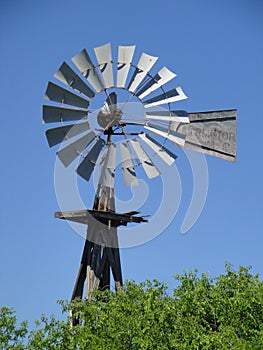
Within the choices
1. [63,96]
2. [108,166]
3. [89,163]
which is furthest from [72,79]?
[108,166]

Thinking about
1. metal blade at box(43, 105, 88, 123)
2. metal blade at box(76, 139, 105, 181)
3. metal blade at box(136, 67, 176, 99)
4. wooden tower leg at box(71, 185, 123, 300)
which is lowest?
wooden tower leg at box(71, 185, 123, 300)

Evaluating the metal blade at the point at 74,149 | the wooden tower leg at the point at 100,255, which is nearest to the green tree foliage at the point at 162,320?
the wooden tower leg at the point at 100,255

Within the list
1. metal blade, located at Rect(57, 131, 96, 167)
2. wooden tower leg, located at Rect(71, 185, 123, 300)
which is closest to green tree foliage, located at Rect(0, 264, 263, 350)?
wooden tower leg, located at Rect(71, 185, 123, 300)

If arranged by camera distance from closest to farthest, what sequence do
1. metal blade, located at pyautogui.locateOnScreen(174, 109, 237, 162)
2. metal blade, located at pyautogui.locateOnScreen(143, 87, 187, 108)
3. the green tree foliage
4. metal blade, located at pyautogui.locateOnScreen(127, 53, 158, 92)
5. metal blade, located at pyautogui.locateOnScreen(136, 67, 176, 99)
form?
the green tree foliage → metal blade, located at pyautogui.locateOnScreen(127, 53, 158, 92) → metal blade, located at pyautogui.locateOnScreen(136, 67, 176, 99) → metal blade, located at pyautogui.locateOnScreen(143, 87, 187, 108) → metal blade, located at pyautogui.locateOnScreen(174, 109, 237, 162)

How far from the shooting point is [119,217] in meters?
15.9

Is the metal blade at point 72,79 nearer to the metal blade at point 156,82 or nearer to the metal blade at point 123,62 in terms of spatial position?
the metal blade at point 123,62

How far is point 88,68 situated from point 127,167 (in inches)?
83.9

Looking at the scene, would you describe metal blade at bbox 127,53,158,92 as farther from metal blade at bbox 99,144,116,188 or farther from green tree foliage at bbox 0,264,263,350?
green tree foliage at bbox 0,264,263,350

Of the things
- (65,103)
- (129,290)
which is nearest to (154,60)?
(65,103)

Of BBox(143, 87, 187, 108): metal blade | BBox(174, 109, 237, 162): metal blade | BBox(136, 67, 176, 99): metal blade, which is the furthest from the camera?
BBox(174, 109, 237, 162): metal blade

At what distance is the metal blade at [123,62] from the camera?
1576 cm

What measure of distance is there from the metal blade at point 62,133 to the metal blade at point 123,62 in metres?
1.22

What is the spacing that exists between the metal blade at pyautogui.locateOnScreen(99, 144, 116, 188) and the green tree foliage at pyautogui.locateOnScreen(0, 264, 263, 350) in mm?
2136

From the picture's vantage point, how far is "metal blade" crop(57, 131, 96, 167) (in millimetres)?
15172
